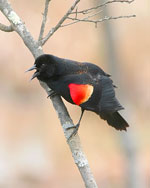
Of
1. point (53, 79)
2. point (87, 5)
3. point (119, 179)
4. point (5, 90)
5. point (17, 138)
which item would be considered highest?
point (87, 5)

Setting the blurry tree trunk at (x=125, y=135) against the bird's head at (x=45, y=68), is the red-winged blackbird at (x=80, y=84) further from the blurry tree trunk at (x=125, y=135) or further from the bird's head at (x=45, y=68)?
the blurry tree trunk at (x=125, y=135)

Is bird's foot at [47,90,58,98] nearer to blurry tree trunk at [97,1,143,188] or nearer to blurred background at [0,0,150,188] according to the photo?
blurry tree trunk at [97,1,143,188]

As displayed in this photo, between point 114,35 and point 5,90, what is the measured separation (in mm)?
6235

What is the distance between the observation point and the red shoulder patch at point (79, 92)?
4.02 m

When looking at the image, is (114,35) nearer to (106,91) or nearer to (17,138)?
(106,91)

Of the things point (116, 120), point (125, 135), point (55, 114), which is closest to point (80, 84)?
point (116, 120)

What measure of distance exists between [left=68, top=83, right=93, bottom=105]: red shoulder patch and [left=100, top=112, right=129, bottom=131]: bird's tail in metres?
0.33

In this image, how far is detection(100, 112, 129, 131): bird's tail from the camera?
4361 mm

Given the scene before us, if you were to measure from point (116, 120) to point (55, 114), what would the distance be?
9035 millimetres

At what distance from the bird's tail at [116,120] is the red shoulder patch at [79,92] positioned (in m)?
0.33

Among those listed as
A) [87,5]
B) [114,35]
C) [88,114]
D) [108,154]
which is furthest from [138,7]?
[114,35]

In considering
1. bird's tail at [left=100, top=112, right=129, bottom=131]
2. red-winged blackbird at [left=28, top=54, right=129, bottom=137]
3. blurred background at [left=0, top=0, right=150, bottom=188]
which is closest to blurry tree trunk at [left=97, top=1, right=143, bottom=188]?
blurred background at [left=0, top=0, right=150, bottom=188]

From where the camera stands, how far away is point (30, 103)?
1365 centimetres

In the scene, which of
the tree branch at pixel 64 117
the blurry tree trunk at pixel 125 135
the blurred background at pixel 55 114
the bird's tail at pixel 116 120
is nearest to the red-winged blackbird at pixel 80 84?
the bird's tail at pixel 116 120
